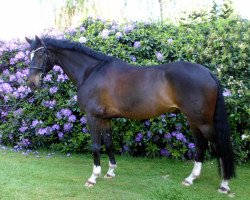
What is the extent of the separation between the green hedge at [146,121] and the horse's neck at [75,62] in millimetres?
1348

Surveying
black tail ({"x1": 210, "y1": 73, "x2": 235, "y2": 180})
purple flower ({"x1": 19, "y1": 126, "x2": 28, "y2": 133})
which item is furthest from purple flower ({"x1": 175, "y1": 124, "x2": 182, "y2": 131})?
purple flower ({"x1": 19, "y1": 126, "x2": 28, "y2": 133})

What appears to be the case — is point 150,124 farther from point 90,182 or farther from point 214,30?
point 214,30

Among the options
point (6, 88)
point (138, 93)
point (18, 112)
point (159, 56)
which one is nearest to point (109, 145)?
point (138, 93)

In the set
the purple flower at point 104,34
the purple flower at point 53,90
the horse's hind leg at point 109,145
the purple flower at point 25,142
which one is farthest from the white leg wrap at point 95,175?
the purple flower at point 104,34

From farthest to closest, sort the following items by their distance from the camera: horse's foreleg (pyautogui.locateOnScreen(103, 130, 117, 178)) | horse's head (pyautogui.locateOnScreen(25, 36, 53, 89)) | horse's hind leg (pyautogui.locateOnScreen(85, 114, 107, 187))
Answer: horse's foreleg (pyautogui.locateOnScreen(103, 130, 117, 178)) < horse's head (pyautogui.locateOnScreen(25, 36, 53, 89)) < horse's hind leg (pyautogui.locateOnScreen(85, 114, 107, 187))

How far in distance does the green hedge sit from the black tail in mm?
1046

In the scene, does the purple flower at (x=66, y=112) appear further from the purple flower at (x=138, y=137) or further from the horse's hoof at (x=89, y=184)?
the horse's hoof at (x=89, y=184)

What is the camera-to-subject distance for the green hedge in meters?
5.80

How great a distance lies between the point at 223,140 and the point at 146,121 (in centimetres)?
200

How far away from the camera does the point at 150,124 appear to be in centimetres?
597

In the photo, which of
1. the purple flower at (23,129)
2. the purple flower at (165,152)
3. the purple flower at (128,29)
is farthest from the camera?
the purple flower at (23,129)

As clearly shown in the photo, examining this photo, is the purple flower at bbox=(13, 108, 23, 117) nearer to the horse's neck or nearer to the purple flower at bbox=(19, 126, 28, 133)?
the purple flower at bbox=(19, 126, 28, 133)

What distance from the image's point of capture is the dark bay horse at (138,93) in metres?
4.21

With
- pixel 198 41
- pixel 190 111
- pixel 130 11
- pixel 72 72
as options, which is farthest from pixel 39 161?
pixel 130 11
